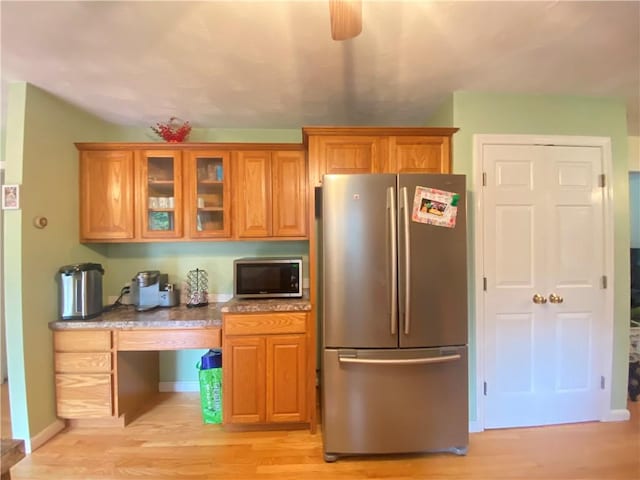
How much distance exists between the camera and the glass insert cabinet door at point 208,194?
240 centimetres

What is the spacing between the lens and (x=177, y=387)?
2.73 meters

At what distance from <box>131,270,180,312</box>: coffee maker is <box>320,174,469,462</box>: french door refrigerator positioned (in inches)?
56.3

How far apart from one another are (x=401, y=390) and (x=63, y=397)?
2296mm

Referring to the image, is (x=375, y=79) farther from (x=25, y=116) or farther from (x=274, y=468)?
(x=274, y=468)

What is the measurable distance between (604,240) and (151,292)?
348cm

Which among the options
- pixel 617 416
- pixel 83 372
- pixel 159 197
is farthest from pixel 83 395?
pixel 617 416

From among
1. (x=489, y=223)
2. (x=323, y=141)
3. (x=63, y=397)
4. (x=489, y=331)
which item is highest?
(x=323, y=141)

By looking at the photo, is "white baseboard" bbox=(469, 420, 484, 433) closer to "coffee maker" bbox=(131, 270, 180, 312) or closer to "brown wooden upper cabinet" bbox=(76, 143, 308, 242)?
"brown wooden upper cabinet" bbox=(76, 143, 308, 242)

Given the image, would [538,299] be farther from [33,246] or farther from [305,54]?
[33,246]

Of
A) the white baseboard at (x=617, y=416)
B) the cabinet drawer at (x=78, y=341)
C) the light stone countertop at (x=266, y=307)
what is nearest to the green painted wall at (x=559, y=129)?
the white baseboard at (x=617, y=416)

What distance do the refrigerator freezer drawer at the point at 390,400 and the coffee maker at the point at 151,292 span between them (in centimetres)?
146

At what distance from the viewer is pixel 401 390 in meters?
1.79

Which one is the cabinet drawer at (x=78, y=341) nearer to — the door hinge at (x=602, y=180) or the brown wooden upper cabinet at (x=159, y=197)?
the brown wooden upper cabinet at (x=159, y=197)

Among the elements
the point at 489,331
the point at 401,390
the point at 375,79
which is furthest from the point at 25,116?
the point at 489,331
